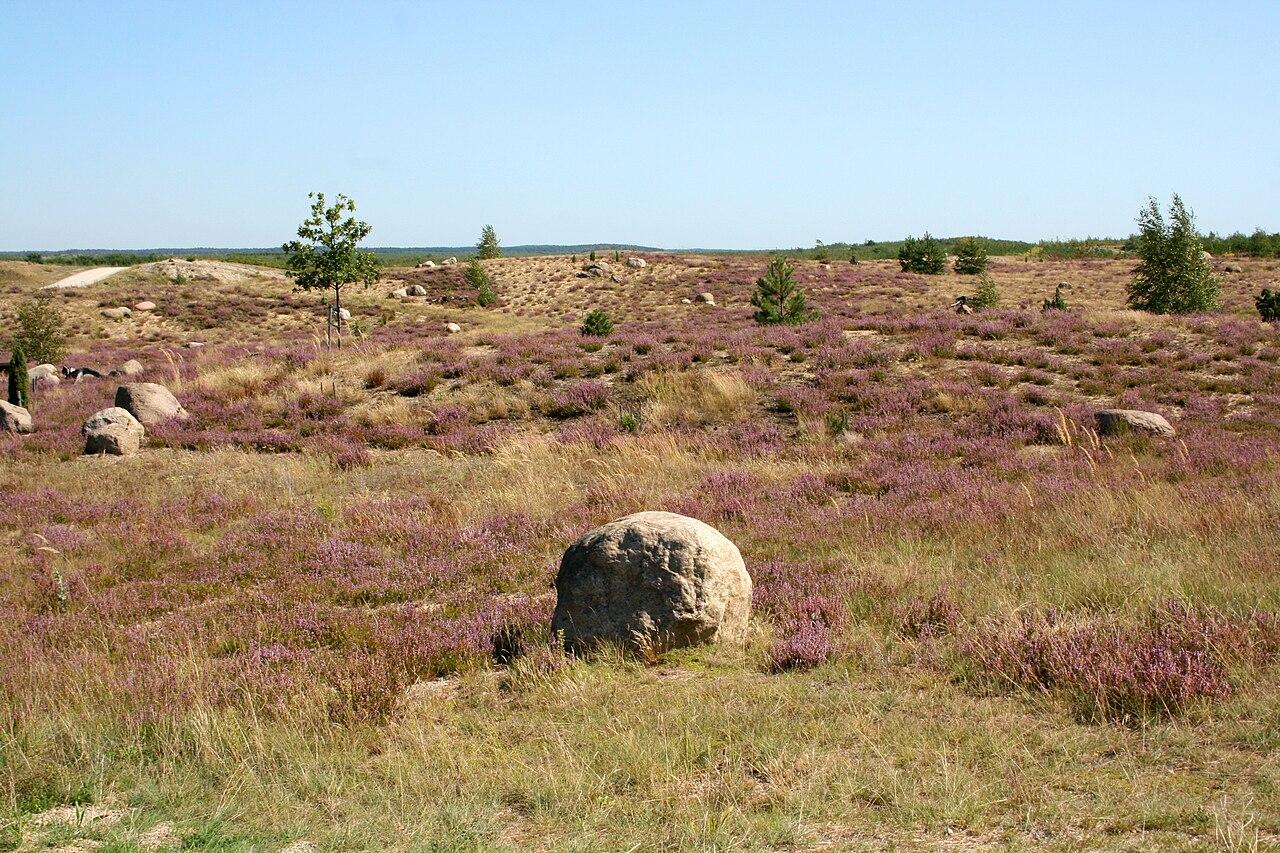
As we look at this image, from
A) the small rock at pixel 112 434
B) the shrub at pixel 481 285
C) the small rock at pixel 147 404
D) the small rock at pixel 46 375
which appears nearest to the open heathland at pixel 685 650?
the small rock at pixel 112 434

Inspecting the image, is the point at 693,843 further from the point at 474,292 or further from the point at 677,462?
the point at 474,292

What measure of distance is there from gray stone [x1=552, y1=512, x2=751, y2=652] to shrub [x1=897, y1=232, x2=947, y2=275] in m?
58.1

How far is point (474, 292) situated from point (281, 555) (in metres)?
51.1

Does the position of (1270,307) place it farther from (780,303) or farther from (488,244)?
(488,244)

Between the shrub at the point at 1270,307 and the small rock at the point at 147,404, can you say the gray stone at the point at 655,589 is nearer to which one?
the small rock at the point at 147,404

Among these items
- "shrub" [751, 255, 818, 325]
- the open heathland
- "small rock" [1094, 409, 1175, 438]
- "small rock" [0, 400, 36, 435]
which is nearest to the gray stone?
the open heathland

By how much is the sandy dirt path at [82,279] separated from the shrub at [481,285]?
2616cm

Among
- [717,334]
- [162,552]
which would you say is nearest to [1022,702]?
[162,552]

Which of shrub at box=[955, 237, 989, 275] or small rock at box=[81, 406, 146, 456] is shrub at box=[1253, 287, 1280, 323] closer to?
small rock at box=[81, 406, 146, 456]

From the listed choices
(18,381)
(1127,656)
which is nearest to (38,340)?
(18,381)

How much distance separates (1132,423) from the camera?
1290 centimetres

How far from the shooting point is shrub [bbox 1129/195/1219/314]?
32062mm

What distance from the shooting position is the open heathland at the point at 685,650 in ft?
14.1

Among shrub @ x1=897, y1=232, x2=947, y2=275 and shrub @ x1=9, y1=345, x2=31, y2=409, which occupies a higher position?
shrub @ x1=897, y1=232, x2=947, y2=275
